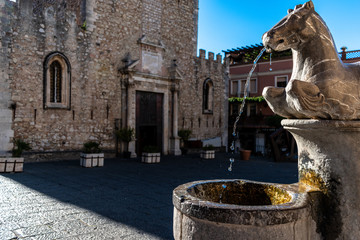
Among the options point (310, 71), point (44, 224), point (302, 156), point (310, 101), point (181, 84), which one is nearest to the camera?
point (310, 101)

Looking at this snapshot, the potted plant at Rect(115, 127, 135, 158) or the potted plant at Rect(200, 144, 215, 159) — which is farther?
the potted plant at Rect(200, 144, 215, 159)

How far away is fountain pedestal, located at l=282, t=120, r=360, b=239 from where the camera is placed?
2.11m

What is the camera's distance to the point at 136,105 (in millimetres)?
13758

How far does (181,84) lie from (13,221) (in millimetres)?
12591

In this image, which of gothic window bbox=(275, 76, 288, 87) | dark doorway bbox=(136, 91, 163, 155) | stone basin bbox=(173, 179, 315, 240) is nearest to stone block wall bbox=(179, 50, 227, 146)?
dark doorway bbox=(136, 91, 163, 155)

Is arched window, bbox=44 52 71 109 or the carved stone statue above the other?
arched window, bbox=44 52 71 109

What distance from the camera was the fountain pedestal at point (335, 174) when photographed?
6.92ft

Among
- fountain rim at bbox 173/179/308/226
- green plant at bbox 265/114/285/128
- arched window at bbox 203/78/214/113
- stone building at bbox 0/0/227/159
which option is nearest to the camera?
fountain rim at bbox 173/179/308/226

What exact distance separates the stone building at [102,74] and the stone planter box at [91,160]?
1918mm

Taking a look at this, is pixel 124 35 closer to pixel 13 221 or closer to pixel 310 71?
pixel 13 221

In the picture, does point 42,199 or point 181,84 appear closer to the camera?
point 42,199

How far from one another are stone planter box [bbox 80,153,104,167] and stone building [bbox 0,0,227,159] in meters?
1.92

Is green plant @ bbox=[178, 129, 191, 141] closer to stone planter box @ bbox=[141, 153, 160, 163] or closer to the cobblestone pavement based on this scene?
stone planter box @ bbox=[141, 153, 160, 163]

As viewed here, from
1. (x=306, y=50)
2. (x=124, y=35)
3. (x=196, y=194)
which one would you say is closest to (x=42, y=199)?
(x=196, y=194)
